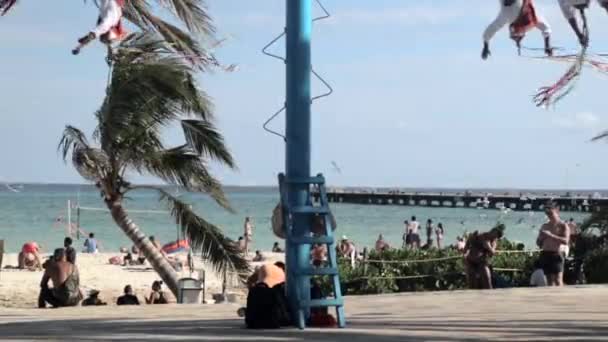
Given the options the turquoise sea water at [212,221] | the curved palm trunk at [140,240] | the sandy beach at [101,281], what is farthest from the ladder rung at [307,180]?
the turquoise sea water at [212,221]

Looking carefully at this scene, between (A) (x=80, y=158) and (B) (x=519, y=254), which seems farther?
(B) (x=519, y=254)

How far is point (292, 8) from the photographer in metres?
9.98

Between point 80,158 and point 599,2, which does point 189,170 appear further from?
point 599,2

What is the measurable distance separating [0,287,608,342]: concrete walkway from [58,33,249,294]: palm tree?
3.93m

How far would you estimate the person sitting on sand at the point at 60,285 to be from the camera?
1667cm

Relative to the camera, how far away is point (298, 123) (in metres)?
10.0

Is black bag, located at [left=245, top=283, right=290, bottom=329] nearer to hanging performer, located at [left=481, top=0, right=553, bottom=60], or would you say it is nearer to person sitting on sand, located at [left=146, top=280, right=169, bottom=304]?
hanging performer, located at [left=481, top=0, right=553, bottom=60]

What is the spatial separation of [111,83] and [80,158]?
47.9 inches

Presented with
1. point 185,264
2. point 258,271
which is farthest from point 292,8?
point 185,264

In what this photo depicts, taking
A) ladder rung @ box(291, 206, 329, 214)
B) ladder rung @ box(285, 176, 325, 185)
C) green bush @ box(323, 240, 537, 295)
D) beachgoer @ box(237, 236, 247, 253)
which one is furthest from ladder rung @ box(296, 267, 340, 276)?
green bush @ box(323, 240, 537, 295)

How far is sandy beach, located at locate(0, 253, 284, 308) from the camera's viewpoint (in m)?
24.8

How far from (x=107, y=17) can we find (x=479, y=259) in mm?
8829

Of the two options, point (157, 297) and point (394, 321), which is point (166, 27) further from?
point (394, 321)

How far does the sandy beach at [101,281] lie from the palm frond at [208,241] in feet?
8.44
